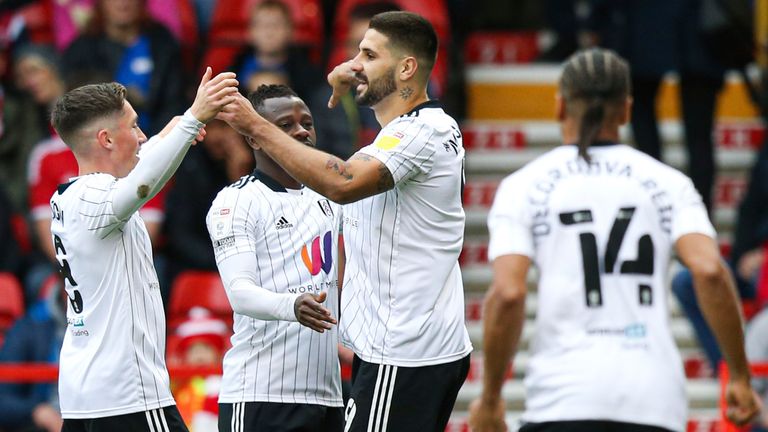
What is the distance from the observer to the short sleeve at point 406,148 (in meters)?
5.34

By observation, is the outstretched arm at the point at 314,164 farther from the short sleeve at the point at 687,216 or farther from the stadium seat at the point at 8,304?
the stadium seat at the point at 8,304

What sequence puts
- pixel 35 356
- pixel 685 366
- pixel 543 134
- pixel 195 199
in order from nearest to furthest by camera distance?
pixel 35 356
pixel 195 199
pixel 685 366
pixel 543 134

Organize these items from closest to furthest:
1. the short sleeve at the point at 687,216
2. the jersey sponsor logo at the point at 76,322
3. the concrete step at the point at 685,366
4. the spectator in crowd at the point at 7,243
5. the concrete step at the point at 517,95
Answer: the short sleeve at the point at 687,216 → the jersey sponsor logo at the point at 76,322 → the spectator in crowd at the point at 7,243 → the concrete step at the point at 685,366 → the concrete step at the point at 517,95

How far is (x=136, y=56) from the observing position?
10664 millimetres

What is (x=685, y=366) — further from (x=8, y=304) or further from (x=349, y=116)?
(x=8, y=304)

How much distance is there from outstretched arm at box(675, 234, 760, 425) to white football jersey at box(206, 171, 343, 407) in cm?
134

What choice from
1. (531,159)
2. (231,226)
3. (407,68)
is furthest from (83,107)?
(531,159)

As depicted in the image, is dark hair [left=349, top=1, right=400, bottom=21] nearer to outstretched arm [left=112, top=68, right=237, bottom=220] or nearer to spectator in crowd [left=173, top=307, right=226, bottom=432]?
spectator in crowd [left=173, top=307, right=226, bottom=432]

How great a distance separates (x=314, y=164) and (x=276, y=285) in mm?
554

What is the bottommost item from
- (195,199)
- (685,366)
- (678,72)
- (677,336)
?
(685,366)

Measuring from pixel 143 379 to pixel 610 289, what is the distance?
1.65 metres

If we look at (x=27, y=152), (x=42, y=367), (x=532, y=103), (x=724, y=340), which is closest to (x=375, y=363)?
(x=724, y=340)

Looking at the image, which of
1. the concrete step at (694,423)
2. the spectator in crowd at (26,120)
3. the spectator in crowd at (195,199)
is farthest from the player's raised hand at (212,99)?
the spectator in crowd at (26,120)

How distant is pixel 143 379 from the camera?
17.8ft
